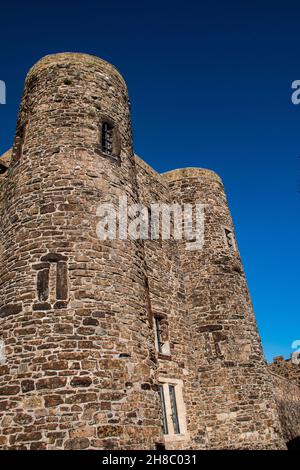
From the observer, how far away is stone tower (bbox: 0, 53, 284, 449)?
761 centimetres

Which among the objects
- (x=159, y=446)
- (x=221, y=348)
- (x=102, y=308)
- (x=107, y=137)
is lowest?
(x=159, y=446)

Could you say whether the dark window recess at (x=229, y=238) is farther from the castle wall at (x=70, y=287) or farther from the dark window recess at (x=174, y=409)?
the dark window recess at (x=174, y=409)

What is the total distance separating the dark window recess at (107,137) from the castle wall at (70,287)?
0.25 m

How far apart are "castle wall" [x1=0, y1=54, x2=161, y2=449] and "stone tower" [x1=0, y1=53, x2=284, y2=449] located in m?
0.03

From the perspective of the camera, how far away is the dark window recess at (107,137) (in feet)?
36.6

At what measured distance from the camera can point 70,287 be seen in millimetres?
8547

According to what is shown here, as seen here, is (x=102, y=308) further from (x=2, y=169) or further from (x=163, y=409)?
(x=2, y=169)

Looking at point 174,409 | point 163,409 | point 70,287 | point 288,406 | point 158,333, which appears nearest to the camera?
point 70,287

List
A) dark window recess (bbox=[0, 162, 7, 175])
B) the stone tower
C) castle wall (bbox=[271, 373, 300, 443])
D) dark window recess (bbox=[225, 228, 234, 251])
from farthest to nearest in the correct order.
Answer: castle wall (bbox=[271, 373, 300, 443])
dark window recess (bbox=[225, 228, 234, 251])
dark window recess (bbox=[0, 162, 7, 175])
the stone tower

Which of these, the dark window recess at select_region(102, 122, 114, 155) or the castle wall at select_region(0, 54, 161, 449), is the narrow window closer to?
the castle wall at select_region(0, 54, 161, 449)

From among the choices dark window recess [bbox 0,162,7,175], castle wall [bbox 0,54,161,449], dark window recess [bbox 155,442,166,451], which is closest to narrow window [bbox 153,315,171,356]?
castle wall [bbox 0,54,161,449]

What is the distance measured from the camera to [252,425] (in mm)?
12500

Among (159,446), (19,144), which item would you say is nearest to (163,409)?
(159,446)

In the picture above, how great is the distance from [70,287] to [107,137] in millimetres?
4932
